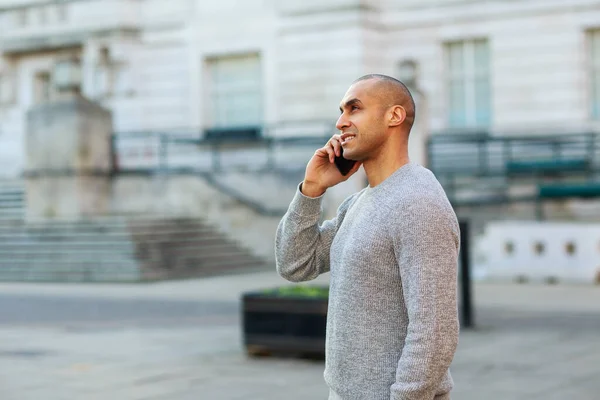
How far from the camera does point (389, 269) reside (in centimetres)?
337

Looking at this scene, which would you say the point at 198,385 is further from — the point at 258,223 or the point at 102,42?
the point at 102,42

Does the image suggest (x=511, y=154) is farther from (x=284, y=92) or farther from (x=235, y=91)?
(x=235, y=91)

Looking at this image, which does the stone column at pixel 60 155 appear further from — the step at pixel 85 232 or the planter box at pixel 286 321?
the planter box at pixel 286 321

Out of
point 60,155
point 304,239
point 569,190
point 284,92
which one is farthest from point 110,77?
point 304,239

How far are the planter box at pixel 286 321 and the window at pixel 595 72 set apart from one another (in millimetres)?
16927

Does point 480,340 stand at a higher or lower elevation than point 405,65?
lower

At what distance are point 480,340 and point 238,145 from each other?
1830 centimetres

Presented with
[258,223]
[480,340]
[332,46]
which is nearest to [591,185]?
[258,223]

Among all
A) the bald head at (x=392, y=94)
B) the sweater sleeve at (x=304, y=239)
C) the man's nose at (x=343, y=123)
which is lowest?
the sweater sleeve at (x=304, y=239)

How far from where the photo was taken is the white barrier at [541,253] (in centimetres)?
1808

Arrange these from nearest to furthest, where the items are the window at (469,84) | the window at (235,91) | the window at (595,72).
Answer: the window at (595,72), the window at (469,84), the window at (235,91)

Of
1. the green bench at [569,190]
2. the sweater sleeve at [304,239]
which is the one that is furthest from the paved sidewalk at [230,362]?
the green bench at [569,190]

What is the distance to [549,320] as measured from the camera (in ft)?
42.4

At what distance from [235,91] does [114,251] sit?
36.0ft
